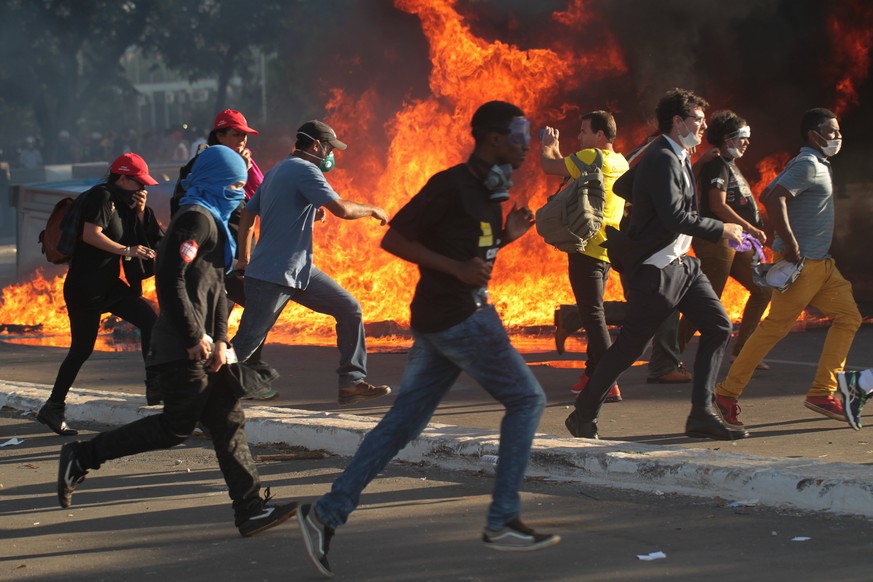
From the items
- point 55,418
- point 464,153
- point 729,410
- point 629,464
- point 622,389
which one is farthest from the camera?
point 464,153

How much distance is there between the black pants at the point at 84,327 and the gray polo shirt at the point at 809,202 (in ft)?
11.3

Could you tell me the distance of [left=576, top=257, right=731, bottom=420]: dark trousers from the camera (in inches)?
Answer: 259

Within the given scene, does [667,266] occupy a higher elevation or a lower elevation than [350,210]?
lower

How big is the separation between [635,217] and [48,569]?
3.19m

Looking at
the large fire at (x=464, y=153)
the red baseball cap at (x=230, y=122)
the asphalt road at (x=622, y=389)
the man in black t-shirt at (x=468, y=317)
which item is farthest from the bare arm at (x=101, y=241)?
the large fire at (x=464, y=153)

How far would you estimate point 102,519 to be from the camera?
5660 millimetres

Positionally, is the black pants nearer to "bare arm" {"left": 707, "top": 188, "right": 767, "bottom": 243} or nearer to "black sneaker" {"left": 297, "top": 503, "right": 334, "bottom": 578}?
"black sneaker" {"left": 297, "top": 503, "right": 334, "bottom": 578}

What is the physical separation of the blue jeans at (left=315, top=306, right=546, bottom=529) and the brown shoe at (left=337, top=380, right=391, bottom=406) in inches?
118

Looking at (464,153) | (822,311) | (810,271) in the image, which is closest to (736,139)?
(810,271)

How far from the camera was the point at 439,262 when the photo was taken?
4.75 metres

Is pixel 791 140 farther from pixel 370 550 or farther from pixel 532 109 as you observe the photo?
pixel 370 550

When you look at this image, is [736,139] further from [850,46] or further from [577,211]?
[850,46]

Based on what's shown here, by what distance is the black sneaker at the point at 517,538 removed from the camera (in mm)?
4785

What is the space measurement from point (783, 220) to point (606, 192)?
3.44ft
